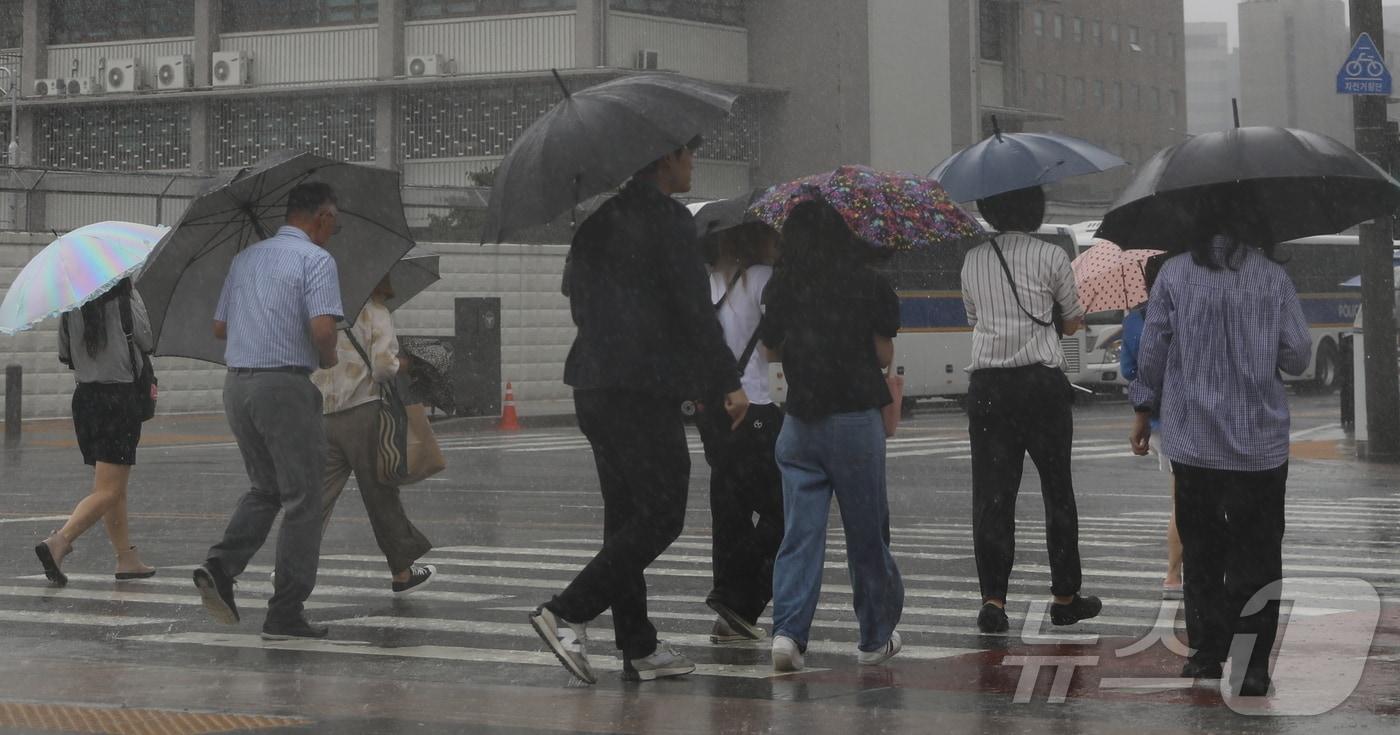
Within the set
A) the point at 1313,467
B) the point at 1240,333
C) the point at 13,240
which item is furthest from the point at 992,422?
the point at 13,240

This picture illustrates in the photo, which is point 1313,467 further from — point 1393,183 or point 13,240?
point 13,240

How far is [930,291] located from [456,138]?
1567cm

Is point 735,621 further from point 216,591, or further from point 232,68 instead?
point 232,68

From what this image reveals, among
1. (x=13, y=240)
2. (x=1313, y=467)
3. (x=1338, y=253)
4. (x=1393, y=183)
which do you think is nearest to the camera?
(x=1393, y=183)

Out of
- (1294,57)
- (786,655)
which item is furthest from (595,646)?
(1294,57)

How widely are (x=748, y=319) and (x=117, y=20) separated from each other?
45.7 m

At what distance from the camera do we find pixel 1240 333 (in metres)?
6.66

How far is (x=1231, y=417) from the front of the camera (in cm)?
664

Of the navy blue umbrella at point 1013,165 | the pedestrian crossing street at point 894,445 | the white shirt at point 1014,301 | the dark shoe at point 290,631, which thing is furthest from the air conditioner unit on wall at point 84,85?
the white shirt at point 1014,301

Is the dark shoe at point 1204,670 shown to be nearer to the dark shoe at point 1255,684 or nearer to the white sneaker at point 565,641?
the dark shoe at point 1255,684

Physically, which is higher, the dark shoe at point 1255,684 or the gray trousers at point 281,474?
the gray trousers at point 281,474

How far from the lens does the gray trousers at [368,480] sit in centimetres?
990

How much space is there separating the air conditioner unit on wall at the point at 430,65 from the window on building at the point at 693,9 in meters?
4.28

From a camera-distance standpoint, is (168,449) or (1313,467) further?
(168,449)
